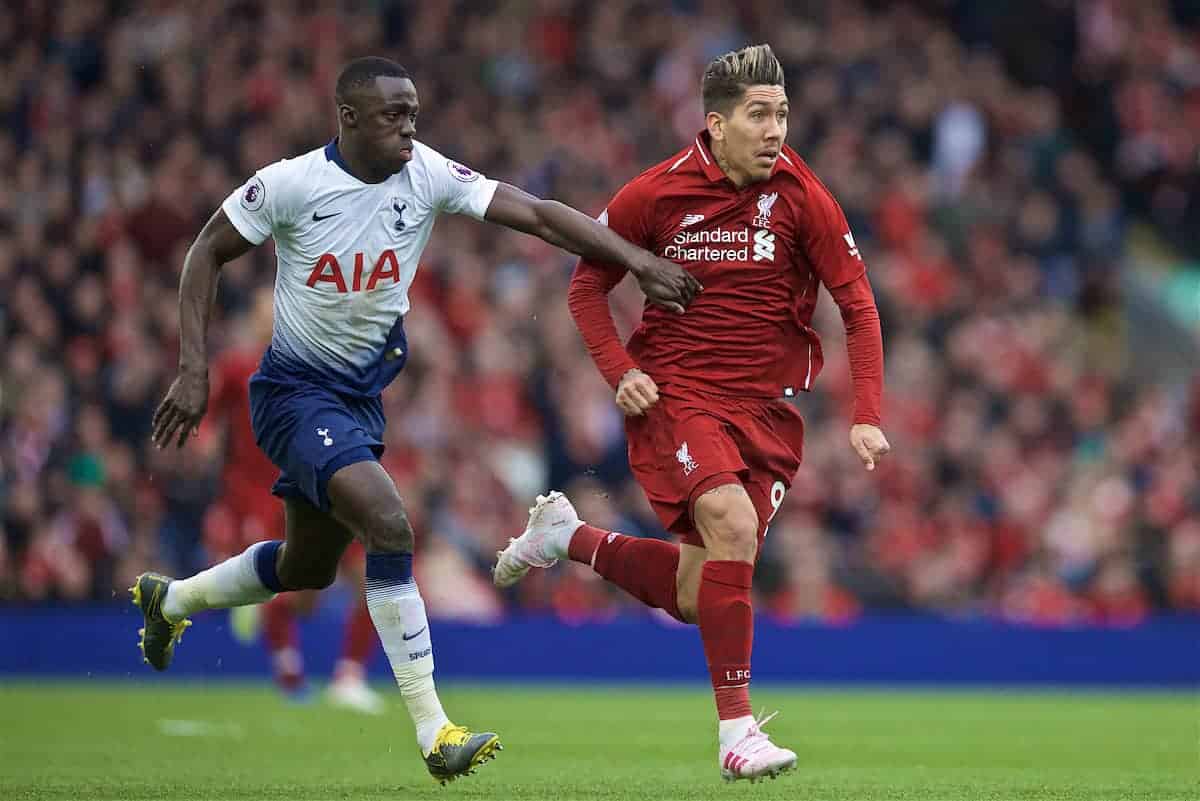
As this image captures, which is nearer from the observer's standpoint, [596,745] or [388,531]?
[388,531]

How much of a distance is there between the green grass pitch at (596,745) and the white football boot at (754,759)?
0.49ft

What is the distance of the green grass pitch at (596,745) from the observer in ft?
25.8

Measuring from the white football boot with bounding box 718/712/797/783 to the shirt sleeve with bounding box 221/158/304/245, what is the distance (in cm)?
271

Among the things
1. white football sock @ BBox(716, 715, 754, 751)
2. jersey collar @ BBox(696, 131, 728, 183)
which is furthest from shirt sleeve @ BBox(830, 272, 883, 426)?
white football sock @ BBox(716, 715, 754, 751)

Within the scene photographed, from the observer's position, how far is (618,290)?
1738cm

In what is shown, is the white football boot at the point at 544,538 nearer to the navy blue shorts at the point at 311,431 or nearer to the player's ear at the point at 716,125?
the navy blue shorts at the point at 311,431

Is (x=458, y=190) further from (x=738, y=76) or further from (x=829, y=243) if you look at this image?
(x=829, y=243)

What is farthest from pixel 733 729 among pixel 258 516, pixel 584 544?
pixel 258 516

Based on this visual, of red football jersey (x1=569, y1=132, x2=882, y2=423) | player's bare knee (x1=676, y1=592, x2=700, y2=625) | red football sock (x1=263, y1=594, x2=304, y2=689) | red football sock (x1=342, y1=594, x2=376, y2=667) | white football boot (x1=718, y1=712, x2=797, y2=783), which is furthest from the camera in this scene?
red football sock (x1=342, y1=594, x2=376, y2=667)

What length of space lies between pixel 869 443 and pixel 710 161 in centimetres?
136

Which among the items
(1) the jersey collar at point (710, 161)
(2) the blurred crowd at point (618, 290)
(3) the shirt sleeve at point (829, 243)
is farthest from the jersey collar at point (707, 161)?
(2) the blurred crowd at point (618, 290)

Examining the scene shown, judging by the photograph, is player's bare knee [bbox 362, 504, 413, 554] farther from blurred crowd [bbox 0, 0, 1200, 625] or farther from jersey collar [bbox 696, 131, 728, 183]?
blurred crowd [bbox 0, 0, 1200, 625]

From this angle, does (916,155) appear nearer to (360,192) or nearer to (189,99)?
(189,99)

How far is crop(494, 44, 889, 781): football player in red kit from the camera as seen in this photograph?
7992 mm
